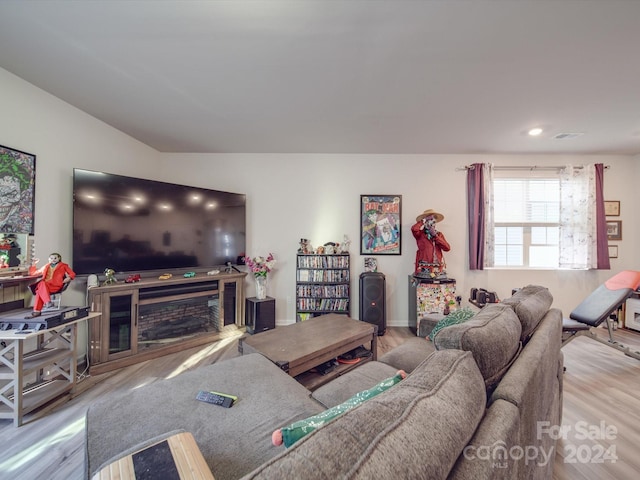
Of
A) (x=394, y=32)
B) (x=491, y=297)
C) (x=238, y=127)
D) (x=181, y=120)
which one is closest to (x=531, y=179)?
(x=491, y=297)

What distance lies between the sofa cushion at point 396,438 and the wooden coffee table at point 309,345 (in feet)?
3.79

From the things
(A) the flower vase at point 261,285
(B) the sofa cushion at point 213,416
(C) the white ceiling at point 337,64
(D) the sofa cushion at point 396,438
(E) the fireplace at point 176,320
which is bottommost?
(E) the fireplace at point 176,320

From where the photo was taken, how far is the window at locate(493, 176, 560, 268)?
3.65m

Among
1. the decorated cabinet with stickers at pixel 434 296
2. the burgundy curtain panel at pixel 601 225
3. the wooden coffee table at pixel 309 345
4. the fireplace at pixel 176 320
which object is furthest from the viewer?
the burgundy curtain panel at pixel 601 225

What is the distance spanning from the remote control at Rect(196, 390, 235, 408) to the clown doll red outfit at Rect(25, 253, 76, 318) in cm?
150

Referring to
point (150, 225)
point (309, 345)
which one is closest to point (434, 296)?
point (309, 345)

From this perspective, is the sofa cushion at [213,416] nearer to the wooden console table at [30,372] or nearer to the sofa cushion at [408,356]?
the sofa cushion at [408,356]

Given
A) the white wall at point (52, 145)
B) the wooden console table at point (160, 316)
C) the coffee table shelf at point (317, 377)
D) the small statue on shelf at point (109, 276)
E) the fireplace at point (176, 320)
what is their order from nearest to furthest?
the coffee table shelf at point (317, 377) < the white wall at point (52, 145) < the wooden console table at point (160, 316) < the small statue on shelf at point (109, 276) < the fireplace at point (176, 320)

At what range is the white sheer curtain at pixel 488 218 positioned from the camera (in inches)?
139

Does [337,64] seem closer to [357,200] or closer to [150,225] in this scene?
[357,200]

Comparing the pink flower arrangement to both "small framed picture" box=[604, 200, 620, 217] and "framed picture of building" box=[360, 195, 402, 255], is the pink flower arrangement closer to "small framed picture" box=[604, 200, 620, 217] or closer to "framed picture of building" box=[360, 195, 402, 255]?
"framed picture of building" box=[360, 195, 402, 255]

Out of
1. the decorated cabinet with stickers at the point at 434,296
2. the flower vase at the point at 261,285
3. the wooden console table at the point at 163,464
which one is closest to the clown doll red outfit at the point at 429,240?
the decorated cabinet with stickers at the point at 434,296

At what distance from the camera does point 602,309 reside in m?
2.35

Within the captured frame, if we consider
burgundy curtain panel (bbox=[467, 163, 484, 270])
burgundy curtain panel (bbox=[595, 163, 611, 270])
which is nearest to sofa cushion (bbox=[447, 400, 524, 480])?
burgundy curtain panel (bbox=[467, 163, 484, 270])
